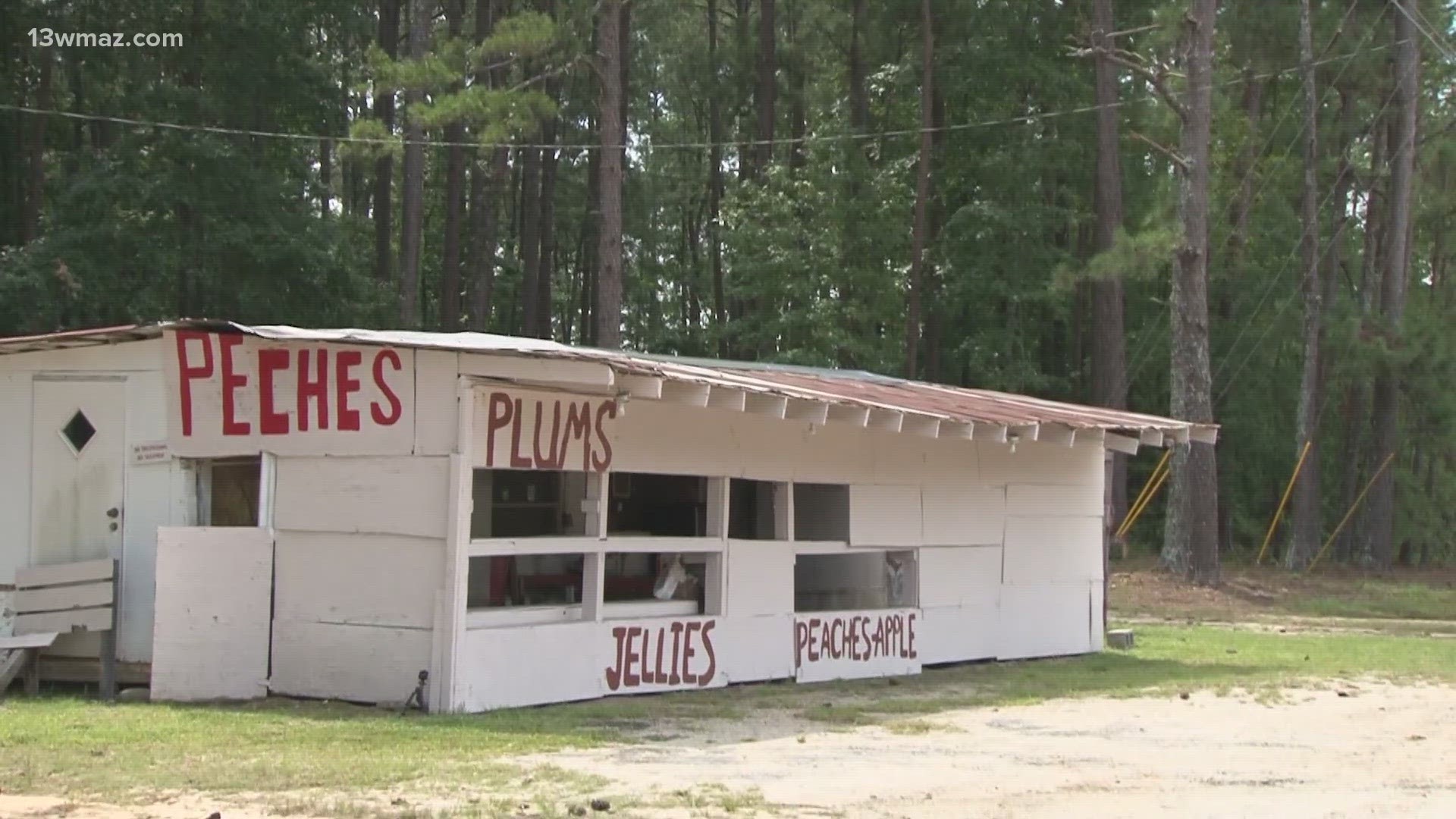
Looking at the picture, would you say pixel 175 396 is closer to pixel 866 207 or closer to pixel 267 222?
pixel 267 222

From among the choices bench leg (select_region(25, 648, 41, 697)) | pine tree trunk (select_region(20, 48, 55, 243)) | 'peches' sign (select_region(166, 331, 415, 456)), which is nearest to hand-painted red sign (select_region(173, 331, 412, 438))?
'peches' sign (select_region(166, 331, 415, 456))

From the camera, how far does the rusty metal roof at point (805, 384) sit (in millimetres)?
11945

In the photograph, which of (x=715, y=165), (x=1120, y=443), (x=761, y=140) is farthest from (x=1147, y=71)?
(x=715, y=165)

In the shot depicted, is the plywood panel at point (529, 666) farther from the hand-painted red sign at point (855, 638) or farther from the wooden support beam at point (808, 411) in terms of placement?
the hand-painted red sign at point (855, 638)

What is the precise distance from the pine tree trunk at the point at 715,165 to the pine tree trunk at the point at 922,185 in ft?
22.5

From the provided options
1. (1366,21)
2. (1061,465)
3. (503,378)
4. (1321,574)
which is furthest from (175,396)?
(1366,21)

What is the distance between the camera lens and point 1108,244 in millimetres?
31672

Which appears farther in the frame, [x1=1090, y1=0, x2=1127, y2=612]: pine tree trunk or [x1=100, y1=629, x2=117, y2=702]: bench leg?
[x1=1090, y1=0, x2=1127, y2=612]: pine tree trunk

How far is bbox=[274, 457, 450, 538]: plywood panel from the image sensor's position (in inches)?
474

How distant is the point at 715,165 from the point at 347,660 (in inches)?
1508

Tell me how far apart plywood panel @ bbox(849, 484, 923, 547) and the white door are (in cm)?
636

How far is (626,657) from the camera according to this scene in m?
13.3

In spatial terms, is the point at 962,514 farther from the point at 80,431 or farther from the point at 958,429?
the point at 80,431

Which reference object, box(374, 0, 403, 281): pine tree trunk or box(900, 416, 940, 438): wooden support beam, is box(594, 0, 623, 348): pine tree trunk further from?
box(374, 0, 403, 281): pine tree trunk
